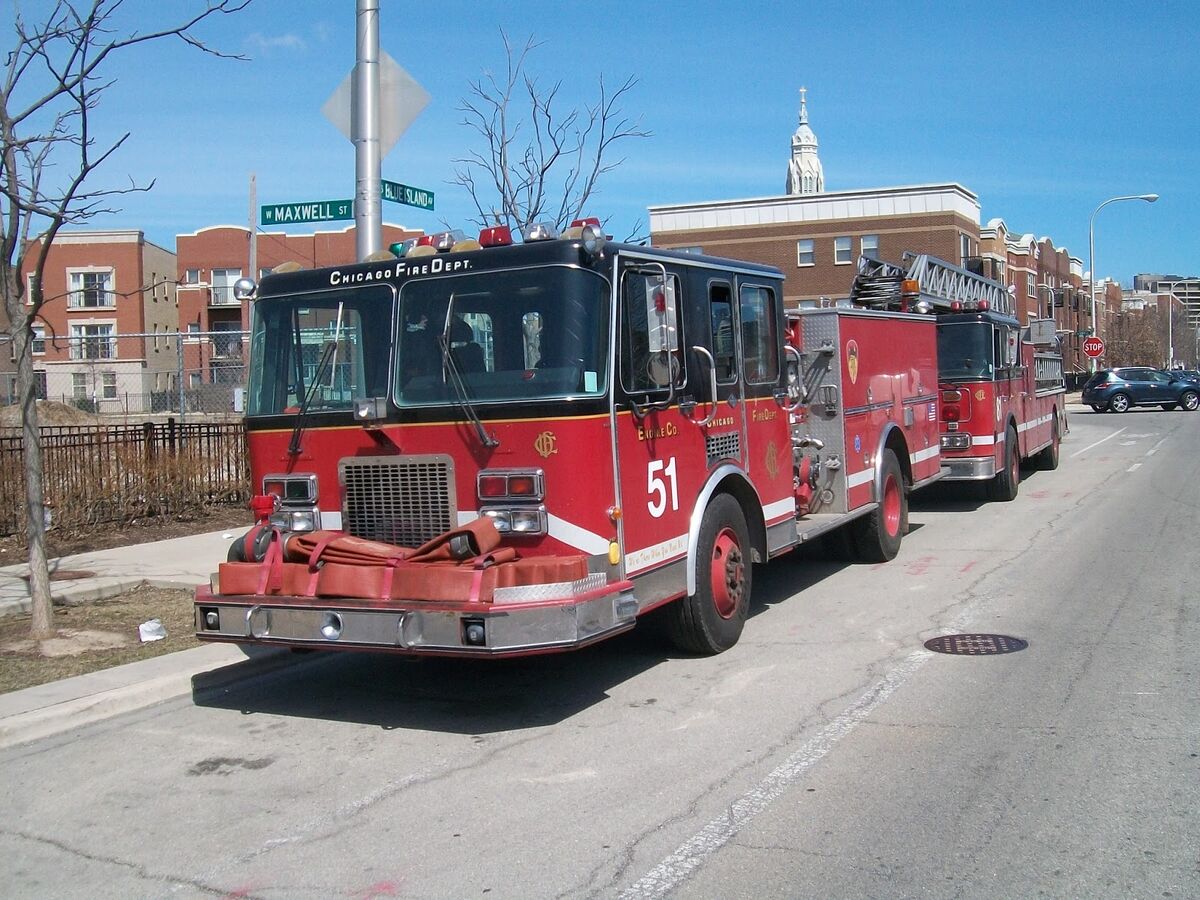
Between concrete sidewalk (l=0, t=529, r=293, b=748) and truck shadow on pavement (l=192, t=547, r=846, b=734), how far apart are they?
0.11 m

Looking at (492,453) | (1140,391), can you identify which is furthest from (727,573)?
(1140,391)

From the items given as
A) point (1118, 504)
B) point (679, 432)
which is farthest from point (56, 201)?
point (1118, 504)

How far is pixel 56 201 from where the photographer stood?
25.9ft

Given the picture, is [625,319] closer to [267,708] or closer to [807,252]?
[267,708]

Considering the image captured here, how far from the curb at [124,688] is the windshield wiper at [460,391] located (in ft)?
8.98

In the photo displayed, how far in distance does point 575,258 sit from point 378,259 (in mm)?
1625

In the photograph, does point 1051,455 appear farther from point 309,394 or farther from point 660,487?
point 309,394

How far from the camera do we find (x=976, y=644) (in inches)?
312

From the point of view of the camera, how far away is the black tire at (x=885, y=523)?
11203mm

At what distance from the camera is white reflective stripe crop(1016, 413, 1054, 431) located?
Answer: 57.2ft

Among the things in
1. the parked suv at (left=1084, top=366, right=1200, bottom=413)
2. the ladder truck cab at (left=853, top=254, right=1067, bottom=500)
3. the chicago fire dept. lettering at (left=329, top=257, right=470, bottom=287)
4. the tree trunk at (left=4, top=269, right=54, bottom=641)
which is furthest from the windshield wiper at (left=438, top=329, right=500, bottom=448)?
the parked suv at (left=1084, top=366, right=1200, bottom=413)

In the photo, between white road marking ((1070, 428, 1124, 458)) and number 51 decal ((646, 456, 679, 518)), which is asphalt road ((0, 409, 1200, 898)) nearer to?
number 51 decal ((646, 456, 679, 518))

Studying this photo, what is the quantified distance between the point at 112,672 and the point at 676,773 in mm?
4118

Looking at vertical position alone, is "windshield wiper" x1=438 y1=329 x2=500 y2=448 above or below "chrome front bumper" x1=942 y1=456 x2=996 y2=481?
above
